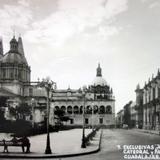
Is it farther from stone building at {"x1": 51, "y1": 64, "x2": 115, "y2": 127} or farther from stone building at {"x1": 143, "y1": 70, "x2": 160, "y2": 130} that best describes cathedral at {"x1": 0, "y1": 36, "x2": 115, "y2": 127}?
stone building at {"x1": 143, "y1": 70, "x2": 160, "y2": 130}

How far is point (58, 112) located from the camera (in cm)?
10131

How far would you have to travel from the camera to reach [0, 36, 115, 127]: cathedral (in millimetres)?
81688

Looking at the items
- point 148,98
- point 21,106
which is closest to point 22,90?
point 21,106

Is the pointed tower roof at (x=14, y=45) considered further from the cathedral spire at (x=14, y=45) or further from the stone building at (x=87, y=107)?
the stone building at (x=87, y=107)

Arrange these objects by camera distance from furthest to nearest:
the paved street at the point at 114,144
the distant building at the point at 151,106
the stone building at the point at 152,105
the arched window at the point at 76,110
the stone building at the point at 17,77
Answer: the arched window at the point at 76,110 < the stone building at the point at 17,77 < the distant building at the point at 151,106 < the stone building at the point at 152,105 < the paved street at the point at 114,144

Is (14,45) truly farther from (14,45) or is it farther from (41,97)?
(41,97)

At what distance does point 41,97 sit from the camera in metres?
96.9

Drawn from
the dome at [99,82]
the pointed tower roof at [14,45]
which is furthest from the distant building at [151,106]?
the dome at [99,82]

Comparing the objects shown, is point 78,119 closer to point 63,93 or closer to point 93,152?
point 63,93

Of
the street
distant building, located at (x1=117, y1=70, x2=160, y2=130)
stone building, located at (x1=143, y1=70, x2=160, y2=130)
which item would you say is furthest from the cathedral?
the street

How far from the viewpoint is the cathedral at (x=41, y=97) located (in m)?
81.7

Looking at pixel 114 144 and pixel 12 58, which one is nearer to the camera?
pixel 114 144

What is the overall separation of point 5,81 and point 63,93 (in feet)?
109

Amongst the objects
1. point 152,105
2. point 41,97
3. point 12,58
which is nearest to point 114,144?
point 152,105
